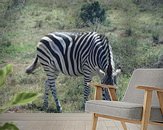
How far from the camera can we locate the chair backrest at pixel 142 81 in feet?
12.2

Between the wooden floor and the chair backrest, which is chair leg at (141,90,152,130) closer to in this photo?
the chair backrest

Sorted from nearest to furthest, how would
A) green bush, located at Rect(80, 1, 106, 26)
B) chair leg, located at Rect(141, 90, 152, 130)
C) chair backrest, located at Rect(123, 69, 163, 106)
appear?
chair leg, located at Rect(141, 90, 152, 130)
chair backrest, located at Rect(123, 69, 163, 106)
green bush, located at Rect(80, 1, 106, 26)

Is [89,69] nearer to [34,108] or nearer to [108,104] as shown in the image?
[34,108]

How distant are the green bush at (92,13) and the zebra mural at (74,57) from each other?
0.75 ft

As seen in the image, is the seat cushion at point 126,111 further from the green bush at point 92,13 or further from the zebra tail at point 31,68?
the green bush at point 92,13

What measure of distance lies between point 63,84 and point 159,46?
181cm

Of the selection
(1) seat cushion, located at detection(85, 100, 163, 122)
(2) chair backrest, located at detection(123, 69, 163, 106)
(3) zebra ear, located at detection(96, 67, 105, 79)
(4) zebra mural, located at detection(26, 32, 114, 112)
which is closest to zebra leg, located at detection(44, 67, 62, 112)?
(4) zebra mural, located at detection(26, 32, 114, 112)

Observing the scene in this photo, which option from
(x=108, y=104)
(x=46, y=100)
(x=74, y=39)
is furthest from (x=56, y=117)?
(x=108, y=104)

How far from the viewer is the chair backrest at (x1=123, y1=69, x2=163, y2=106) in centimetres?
371

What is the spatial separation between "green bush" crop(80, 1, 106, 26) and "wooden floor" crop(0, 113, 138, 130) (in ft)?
5.37

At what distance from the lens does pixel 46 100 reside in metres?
6.18

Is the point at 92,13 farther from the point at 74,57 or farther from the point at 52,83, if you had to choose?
the point at 52,83

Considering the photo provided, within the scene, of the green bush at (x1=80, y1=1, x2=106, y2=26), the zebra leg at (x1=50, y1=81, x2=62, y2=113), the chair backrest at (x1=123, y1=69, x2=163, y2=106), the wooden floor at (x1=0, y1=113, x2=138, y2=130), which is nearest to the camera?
the chair backrest at (x1=123, y1=69, x2=163, y2=106)

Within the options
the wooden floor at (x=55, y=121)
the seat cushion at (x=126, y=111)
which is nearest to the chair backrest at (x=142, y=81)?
the seat cushion at (x=126, y=111)
